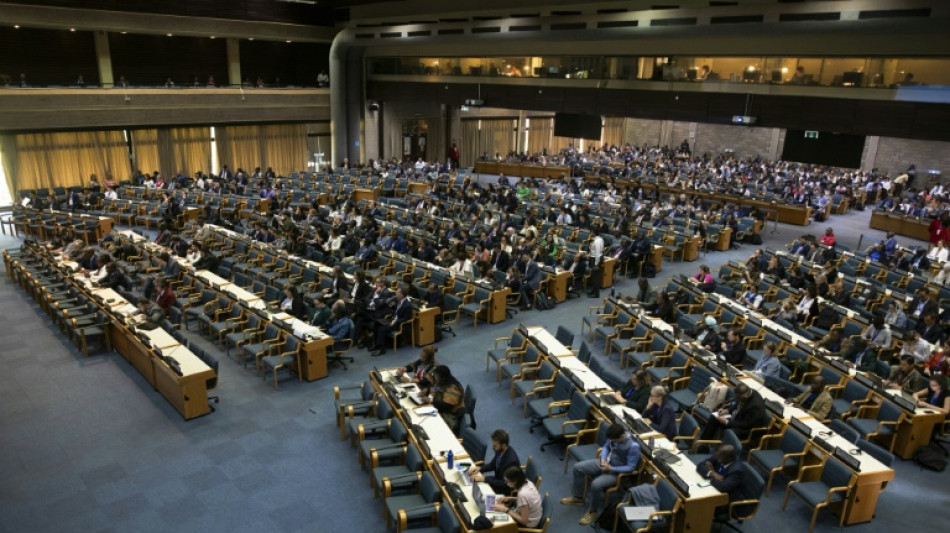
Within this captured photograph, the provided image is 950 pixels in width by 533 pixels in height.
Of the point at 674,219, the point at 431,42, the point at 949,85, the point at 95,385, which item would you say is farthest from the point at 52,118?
the point at 949,85

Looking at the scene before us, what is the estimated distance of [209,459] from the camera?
865 cm

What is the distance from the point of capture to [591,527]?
7.38 metres

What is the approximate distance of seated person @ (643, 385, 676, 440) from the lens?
8094mm

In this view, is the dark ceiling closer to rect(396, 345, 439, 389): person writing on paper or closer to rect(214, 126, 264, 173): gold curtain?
rect(214, 126, 264, 173): gold curtain

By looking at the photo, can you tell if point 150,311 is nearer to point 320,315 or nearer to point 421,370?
point 320,315

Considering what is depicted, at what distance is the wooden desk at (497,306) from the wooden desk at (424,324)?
1445 mm

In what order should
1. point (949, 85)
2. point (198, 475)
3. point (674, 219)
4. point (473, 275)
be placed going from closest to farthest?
point (198, 475), point (473, 275), point (949, 85), point (674, 219)

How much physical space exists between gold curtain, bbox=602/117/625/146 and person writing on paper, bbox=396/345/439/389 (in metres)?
37.3

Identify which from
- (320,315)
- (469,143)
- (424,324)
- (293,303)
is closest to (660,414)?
(424,324)

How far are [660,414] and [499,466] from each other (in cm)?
235

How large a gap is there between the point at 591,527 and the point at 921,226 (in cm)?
2137

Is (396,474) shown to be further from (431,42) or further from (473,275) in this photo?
(431,42)

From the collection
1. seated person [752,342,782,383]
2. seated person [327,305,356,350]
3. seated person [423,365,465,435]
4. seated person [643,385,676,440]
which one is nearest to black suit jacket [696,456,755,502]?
seated person [643,385,676,440]

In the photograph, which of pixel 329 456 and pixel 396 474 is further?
pixel 329 456
